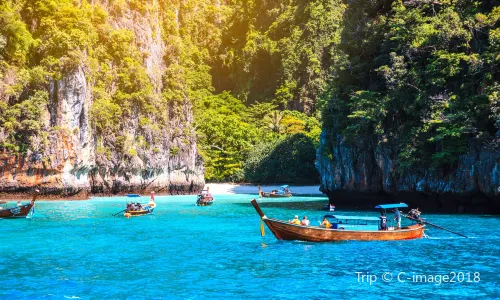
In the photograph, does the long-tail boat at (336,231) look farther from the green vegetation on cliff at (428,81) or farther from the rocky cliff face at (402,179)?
the rocky cliff face at (402,179)

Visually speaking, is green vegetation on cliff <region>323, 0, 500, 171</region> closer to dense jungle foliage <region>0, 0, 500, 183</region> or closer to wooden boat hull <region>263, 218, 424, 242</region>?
dense jungle foliage <region>0, 0, 500, 183</region>

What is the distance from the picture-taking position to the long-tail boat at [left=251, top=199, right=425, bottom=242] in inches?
938

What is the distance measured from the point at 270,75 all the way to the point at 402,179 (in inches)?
2247

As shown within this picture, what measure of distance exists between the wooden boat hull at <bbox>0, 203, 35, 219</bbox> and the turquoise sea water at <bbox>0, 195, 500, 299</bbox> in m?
4.09

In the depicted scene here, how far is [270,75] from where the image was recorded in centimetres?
9381

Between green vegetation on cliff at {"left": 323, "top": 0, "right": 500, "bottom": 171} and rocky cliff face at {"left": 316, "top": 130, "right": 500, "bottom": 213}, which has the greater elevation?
green vegetation on cliff at {"left": 323, "top": 0, "right": 500, "bottom": 171}

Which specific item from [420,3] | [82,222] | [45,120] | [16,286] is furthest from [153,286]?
[45,120]

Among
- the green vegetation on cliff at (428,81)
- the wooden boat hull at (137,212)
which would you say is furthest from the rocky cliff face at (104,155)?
the green vegetation on cliff at (428,81)

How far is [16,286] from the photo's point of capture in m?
16.0

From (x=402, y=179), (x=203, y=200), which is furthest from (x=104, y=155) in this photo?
(x=402, y=179)

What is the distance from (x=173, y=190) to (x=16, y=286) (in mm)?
50676

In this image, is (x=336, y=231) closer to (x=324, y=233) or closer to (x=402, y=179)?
(x=324, y=233)

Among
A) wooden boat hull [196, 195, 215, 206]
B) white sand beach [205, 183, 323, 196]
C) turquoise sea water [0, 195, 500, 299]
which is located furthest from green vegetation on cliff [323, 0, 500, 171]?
white sand beach [205, 183, 323, 196]

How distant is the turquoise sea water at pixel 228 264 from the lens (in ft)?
50.5
